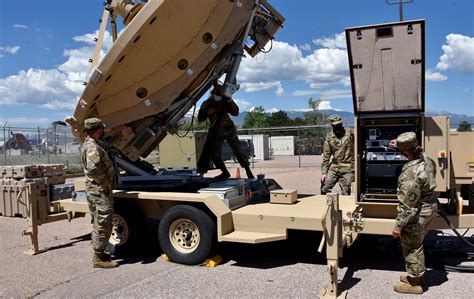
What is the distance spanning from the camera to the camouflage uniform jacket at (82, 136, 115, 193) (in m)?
6.27

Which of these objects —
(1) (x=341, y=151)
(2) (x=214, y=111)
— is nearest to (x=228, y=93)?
(2) (x=214, y=111)

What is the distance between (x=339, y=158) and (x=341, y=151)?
120mm

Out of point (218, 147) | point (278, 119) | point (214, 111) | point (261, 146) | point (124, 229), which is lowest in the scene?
point (124, 229)

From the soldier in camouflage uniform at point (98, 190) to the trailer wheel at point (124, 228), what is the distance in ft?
1.57

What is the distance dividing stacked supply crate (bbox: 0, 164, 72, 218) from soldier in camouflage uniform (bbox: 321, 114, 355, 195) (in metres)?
4.51

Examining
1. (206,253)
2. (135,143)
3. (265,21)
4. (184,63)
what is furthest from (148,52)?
(206,253)

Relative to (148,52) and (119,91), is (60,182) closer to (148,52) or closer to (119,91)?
(119,91)

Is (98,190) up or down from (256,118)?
down

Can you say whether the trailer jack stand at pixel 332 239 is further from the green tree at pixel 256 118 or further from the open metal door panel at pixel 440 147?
the green tree at pixel 256 118

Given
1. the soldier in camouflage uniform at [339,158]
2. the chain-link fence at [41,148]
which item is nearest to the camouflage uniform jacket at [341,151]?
the soldier in camouflage uniform at [339,158]

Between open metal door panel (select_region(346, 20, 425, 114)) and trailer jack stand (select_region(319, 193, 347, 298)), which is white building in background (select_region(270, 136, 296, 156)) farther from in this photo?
trailer jack stand (select_region(319, 193, 347, 298))

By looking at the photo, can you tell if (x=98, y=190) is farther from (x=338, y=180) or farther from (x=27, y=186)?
(x=338, y=180)

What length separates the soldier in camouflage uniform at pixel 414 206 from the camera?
4.80 meters

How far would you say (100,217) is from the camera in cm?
627
